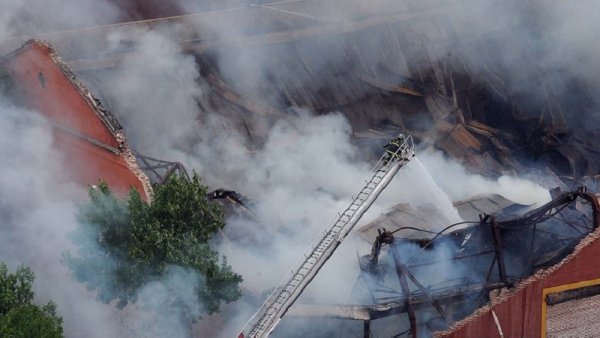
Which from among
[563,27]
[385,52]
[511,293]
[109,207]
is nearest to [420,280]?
[511,293]

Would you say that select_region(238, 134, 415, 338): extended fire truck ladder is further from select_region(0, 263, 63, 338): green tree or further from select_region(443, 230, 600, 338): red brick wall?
select_region(0, 263, 63, 338): green tree

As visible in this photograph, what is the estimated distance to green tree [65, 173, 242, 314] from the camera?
43.5 feet

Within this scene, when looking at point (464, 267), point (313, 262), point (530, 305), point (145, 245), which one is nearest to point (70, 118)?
point (145, 245)

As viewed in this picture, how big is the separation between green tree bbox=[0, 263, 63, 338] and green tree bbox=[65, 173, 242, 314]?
39.9 inches

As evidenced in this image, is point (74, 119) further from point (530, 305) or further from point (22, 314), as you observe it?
point (530, 305)

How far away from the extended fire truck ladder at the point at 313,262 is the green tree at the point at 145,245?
0.96m

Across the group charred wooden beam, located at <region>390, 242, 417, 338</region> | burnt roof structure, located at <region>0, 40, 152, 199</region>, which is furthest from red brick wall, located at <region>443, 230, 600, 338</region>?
burnt roof structure, located at <region>0, 40, 152, 199</region>

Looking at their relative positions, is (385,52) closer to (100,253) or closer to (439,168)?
(439,168)

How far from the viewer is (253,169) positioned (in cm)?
2014

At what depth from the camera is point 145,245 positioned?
13.1 m

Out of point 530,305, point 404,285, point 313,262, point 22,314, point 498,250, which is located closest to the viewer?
point 22,314

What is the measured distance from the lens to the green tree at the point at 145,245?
13250 mm

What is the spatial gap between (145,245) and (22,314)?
2097mm

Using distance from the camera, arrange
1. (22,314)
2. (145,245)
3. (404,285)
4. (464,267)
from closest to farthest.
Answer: (22,314) < (145,245) < (404,285) < (464,267)
